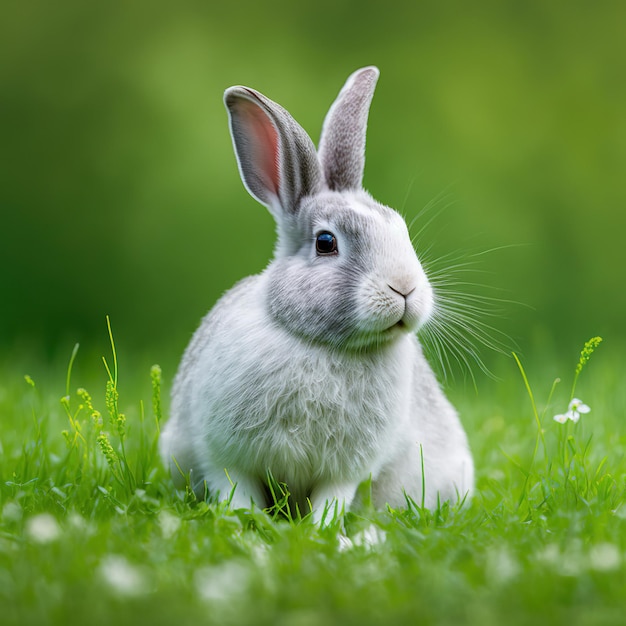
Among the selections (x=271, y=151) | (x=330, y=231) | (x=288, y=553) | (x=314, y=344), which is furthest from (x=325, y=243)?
(x=288, y=553)

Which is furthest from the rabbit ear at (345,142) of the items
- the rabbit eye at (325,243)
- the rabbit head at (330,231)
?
the rabbit eye at (325,243)

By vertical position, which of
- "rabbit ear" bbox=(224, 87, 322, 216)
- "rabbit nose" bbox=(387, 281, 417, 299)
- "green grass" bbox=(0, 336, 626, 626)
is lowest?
"green grass" bbox=(0, 336, 626, 626)

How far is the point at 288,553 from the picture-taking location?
2998 millimetres

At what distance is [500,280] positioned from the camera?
9.27 m

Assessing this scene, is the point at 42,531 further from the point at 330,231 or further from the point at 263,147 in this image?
the point at 263,147

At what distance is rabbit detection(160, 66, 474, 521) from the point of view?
3750mm

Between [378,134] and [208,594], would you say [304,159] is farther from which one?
[378,134]

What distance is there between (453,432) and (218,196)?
539 cm

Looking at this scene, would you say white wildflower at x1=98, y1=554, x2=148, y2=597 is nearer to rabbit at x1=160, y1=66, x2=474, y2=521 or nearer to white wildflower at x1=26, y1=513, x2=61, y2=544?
white wildflower at x1=26, y1=513, x2=61, y2=544

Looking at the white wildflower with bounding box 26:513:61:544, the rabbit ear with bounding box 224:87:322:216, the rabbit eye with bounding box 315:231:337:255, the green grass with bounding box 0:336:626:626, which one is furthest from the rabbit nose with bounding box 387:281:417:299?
the white wildflower with bounding box 26:513:61:544

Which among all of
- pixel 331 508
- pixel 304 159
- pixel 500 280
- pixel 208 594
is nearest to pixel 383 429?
pixel 331 508

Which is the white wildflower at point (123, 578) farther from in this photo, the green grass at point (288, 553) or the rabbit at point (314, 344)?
the rabbit at point (314, 344)

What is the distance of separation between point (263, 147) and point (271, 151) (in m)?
0.04

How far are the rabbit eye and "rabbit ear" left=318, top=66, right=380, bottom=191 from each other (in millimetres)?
409
